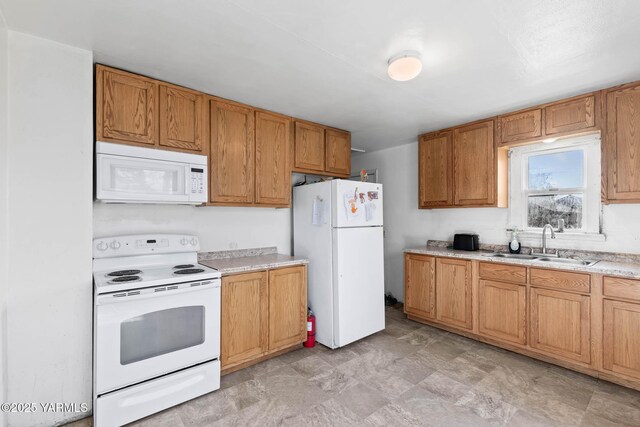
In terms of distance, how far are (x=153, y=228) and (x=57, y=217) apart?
72 cm

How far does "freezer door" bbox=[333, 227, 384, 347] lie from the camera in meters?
2.95

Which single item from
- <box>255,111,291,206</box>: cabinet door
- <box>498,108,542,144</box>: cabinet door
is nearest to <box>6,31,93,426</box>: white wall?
<box>255,111,291,206</box>: cabinet door

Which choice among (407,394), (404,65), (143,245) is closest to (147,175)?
(143,245)

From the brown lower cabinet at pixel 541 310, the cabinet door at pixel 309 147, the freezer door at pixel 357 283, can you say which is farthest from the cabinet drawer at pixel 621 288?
the cabinet door at pixel 309 147

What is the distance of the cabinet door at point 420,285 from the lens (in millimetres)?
3512

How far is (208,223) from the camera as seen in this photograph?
9.57 ft

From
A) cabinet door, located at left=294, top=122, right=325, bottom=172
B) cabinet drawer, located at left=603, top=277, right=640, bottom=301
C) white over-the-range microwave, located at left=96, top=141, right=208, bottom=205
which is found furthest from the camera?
cabinet door, located at left=294, top=122, right=325, bottom=172

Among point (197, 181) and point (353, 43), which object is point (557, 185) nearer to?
point (353, 43)

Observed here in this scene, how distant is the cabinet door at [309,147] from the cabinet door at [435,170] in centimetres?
136

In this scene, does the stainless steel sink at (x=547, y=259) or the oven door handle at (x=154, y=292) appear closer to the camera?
the oven door handle at (x=154, y=292)

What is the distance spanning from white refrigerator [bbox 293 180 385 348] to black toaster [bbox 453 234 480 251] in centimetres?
104

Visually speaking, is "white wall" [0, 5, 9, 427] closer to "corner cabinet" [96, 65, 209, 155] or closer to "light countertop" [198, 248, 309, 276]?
"corner cabinet" [96, 65, 209, 155]

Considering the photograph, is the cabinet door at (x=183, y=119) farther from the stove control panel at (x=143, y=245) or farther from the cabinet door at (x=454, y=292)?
the cabinet door at (x=454, y=292)

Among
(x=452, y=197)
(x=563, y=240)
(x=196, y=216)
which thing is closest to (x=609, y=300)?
(x=563, y=240)
